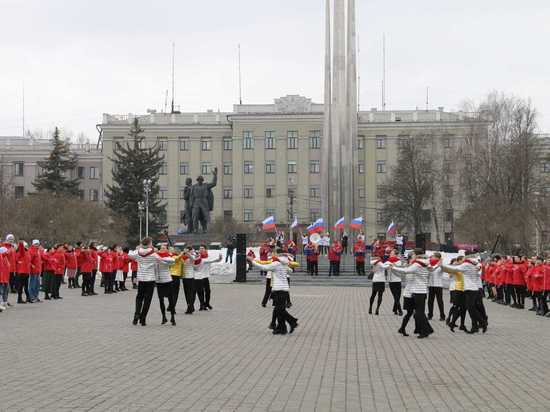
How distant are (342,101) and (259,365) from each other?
181 feet

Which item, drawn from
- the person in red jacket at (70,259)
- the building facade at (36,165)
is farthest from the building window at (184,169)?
the person in red jacket at (70,259)

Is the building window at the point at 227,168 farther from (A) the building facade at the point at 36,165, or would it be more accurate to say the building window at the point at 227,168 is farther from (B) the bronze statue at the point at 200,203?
(B) the bronze statue at the point at 200,203

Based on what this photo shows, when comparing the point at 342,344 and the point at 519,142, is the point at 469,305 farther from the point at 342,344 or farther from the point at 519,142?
the point at 519,142

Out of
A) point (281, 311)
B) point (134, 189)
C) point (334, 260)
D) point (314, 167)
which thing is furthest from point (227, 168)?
point (281, 311)

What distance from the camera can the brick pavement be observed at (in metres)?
10.3

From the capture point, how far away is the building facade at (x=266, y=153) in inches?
4122

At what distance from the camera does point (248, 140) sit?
106m

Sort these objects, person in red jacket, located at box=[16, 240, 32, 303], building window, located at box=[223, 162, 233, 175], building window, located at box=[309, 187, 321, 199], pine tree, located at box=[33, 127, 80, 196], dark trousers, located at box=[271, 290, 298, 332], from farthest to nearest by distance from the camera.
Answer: building window, located at box=[223, 162, 233, 175] → building window, located at box=[309, 187, 321, 199] → pine tree, located at box=[33, 127, 80, 196] → person in red jacket, located at box=[16, 240, 32, 303] → dark trousers, located at box=[271, 290, 298, 332]

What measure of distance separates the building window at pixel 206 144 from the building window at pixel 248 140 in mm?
4627

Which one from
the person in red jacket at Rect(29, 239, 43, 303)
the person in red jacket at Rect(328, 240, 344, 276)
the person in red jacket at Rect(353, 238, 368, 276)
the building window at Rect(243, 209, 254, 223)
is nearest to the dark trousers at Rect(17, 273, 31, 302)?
the person in red jacket at Rect(29, 239, 43, 303)

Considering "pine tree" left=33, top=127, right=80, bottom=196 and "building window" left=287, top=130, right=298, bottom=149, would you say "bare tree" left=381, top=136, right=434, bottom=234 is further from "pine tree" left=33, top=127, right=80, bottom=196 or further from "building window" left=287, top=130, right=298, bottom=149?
"pine tree" left=33, top=127, right=80, bottom=196

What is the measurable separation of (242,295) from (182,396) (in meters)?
22.9

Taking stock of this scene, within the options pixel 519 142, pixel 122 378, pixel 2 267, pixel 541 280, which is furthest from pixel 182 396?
pixel 519 142

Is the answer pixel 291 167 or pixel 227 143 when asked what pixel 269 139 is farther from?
pixel 227 143
